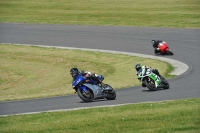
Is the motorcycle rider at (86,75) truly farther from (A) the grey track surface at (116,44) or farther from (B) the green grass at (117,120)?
(B) the green grass at (117,120)

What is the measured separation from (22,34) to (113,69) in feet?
50.8

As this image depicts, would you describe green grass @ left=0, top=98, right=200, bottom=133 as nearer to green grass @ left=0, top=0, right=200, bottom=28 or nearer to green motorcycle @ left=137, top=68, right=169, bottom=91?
green motorcycle @ left=137, top=68, right=169, bottom=91

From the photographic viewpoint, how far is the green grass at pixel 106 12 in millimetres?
45438

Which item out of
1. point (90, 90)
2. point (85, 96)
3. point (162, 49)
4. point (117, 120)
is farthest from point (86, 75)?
point (162, 49)

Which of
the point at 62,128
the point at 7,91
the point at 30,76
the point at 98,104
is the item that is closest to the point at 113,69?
the point at 30,76

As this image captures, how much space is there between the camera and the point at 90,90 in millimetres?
18984

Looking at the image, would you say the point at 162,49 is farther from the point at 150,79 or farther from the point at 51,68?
the point at 150,79

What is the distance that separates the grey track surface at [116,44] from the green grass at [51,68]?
1705mm

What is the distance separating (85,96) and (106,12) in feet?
109

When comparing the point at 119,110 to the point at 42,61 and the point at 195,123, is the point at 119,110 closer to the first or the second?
the point at 195,123

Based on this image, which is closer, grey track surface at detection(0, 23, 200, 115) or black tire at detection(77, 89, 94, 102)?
black tire at detection(77, 89, 94, 102)

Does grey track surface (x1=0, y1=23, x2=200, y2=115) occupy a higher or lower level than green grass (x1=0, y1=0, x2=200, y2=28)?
lower

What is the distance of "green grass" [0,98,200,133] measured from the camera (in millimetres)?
13094

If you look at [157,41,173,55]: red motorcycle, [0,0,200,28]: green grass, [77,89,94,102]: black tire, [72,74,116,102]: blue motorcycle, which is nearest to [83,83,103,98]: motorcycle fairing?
[72,74,116,102]: blue motorcycle
